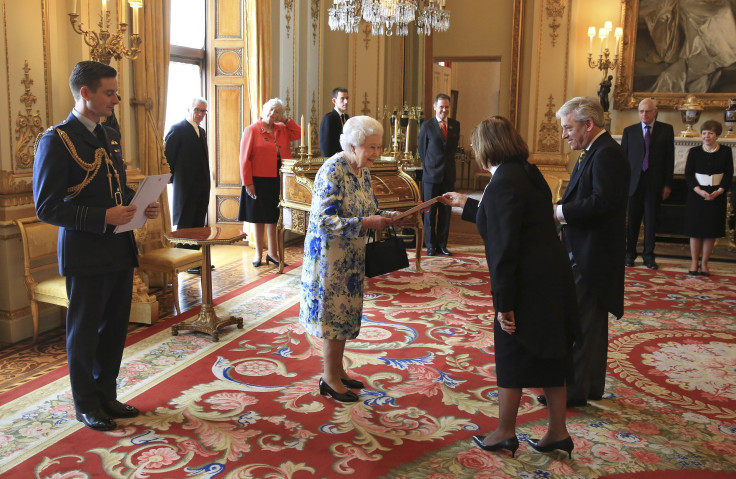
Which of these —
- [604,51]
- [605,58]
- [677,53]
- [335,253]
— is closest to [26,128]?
[335,253]

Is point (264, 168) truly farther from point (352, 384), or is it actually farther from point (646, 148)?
point (646, 148)

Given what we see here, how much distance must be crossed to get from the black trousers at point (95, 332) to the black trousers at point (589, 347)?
2.51 metres

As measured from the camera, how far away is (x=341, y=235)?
3582 mm

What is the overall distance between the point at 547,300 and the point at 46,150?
2.49 m

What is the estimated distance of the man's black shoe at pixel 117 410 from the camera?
3645 mm

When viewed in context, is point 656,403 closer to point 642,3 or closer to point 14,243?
point 14,243

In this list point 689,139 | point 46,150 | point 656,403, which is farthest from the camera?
point 689,139

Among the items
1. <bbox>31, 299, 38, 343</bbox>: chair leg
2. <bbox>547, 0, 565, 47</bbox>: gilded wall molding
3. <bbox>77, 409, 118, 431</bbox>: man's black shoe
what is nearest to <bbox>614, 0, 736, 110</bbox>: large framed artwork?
<bbox>547, 0, 565, 47</bbox>: gilded wall molding

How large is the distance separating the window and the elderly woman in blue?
4.98m

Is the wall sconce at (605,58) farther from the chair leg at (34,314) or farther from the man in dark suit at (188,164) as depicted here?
the chair leg at (34,314)

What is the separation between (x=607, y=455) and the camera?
333 centimetres

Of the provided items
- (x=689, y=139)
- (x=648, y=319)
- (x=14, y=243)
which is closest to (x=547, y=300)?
(x=648, y=319)

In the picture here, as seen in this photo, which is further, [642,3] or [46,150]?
[642,3]

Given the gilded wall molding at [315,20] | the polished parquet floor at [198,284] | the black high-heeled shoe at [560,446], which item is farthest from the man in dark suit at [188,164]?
the black high-heeled shoe at [560,446]
